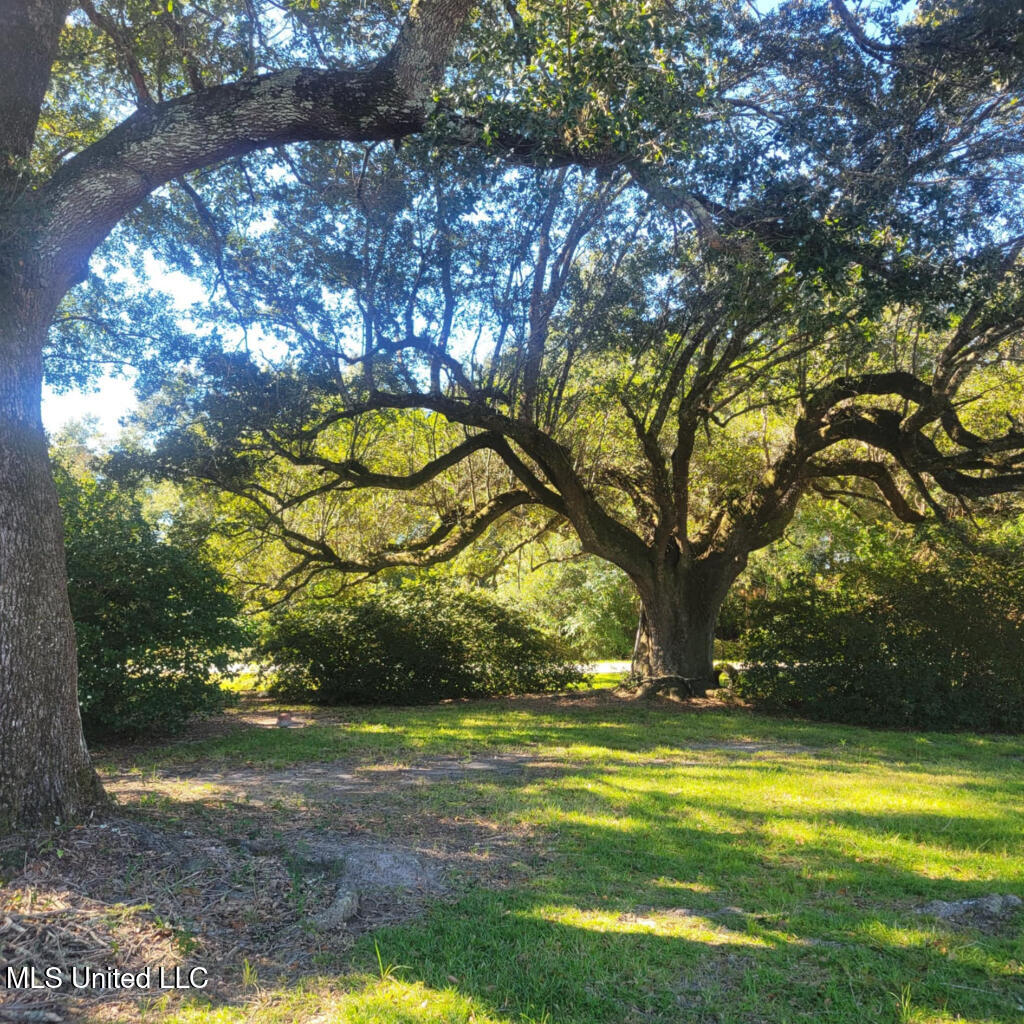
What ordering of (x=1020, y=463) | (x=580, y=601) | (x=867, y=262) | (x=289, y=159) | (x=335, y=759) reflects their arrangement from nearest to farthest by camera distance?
(x=867, y=262)
(x=335, y=759)
(x=289, y=159)
(x=1020, y=463)
(x=580, y=601)

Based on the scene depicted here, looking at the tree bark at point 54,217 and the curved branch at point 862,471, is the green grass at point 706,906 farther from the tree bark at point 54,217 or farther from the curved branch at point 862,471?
the curved branch at point 862,471

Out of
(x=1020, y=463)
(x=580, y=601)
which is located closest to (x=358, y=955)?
(x=1020, y=463)

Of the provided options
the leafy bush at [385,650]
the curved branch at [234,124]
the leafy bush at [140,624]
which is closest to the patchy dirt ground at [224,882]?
the leafy bush at [140,624]

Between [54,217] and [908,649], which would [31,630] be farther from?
[908,649]

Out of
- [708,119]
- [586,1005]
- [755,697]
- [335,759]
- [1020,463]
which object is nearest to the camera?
[586,1005]

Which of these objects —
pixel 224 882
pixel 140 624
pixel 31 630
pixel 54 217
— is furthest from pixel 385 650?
pixel 54 217

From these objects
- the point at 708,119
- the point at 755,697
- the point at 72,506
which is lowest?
the point at 755,697

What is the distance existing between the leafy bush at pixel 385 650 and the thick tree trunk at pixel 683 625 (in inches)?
123

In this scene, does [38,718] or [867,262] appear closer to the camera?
[38,718]

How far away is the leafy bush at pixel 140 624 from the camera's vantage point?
28.4 feet

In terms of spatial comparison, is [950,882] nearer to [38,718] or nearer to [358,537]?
[38,718]

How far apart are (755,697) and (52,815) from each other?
10.4 m

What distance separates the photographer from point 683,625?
13188 mm

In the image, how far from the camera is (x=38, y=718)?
4.50 m
